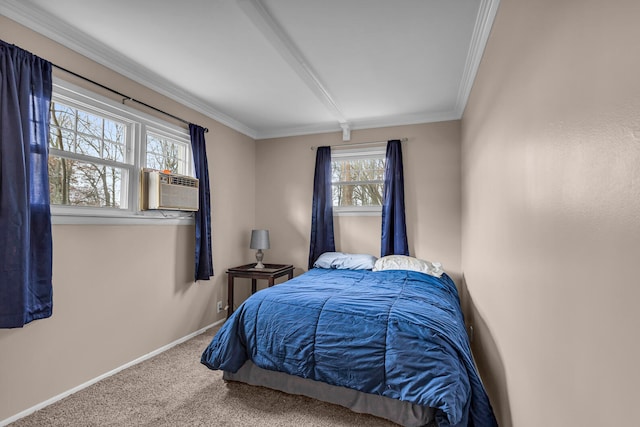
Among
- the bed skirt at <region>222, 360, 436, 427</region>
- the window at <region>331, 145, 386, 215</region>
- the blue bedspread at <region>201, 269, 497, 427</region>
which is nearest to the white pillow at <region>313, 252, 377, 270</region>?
the window at <region>331, 145, 386, 215</region>

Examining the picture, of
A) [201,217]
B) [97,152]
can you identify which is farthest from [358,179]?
[97,152]

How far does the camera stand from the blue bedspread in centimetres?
172

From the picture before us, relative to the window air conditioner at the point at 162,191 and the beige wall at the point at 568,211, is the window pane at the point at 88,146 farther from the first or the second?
the beige wall at the point at 568,211

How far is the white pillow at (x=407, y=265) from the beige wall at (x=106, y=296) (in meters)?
1.95

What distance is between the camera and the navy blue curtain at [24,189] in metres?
1.81

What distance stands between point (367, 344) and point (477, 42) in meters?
2.20

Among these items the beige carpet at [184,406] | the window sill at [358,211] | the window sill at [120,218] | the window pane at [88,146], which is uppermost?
the window pane at [88,146]

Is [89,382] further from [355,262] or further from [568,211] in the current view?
[568,211]

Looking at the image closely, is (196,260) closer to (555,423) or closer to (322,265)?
(322,265)

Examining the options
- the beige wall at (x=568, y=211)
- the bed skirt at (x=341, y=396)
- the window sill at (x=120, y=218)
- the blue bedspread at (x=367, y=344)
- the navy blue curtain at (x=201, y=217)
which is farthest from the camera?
the navy blue curtain at (x=201, y=217)

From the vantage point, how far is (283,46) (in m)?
2.28

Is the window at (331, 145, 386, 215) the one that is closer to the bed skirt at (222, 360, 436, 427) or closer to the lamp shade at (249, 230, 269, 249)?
the lamp shade at (249, 230, 269, 249)

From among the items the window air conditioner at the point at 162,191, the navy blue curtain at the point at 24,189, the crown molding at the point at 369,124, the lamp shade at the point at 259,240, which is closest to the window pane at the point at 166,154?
the window air conditioner at the point at 162,191

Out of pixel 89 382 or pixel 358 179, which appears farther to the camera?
pixel 358 179
